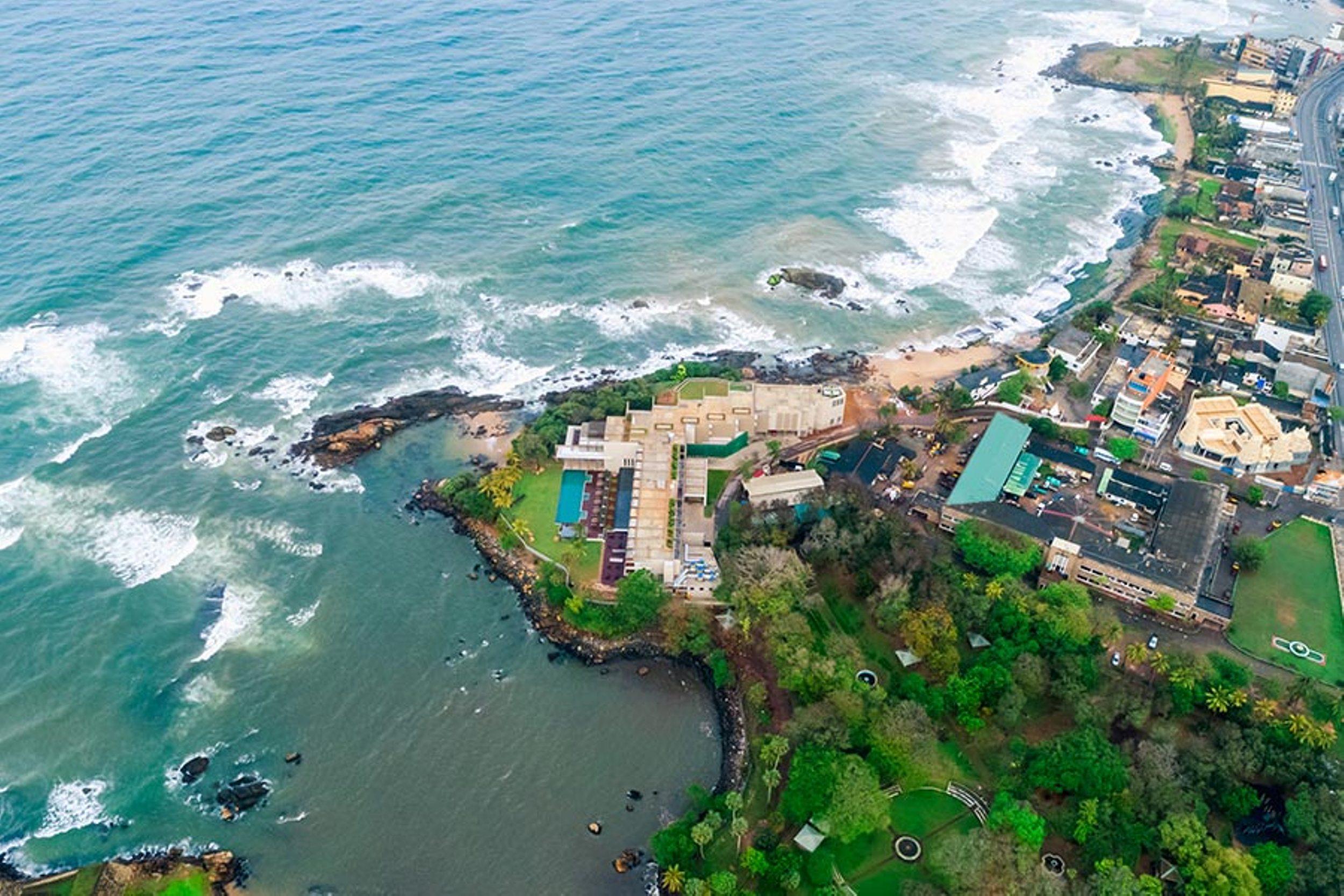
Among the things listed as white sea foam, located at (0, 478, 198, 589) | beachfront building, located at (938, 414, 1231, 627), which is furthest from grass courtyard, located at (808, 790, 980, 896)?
white sea foam, located at (0, 478, 198, 589)

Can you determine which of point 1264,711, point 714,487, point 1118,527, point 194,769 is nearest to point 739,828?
point 714,487

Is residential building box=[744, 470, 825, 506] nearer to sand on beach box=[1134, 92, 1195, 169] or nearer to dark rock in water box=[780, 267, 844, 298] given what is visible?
dark rock in water box=[780, 267, 844, 298]

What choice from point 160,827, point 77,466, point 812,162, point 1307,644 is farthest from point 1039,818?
point 812,162

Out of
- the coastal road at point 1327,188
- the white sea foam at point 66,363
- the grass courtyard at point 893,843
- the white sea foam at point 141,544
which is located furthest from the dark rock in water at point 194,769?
the coastal road at point 1327,188

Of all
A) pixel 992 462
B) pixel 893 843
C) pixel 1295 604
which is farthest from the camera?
pixel 992 462

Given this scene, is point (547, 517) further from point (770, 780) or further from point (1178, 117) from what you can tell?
point (1178, 117)

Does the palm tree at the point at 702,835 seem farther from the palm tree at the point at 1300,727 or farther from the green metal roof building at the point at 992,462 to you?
the palm tree at the point at 1300,727

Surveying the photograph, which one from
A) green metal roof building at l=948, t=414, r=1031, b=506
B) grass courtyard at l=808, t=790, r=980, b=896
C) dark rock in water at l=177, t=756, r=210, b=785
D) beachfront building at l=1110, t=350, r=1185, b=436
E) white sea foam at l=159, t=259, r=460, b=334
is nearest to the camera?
Answer: grass courtyard at l=808, t=790, r=980, b=896
